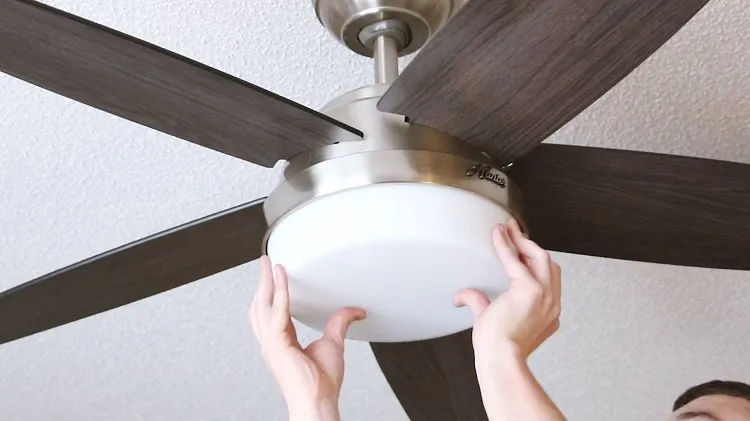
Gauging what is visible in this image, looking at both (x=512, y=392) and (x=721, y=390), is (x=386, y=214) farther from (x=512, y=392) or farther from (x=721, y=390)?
(x=721, y=390)

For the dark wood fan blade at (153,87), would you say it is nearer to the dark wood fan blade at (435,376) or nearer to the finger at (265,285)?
the finger at (265,285)

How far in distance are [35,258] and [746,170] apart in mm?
994

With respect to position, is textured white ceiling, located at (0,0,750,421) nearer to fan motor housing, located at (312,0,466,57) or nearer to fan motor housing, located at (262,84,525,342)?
fan motor housing, located at (312,0,466,57)

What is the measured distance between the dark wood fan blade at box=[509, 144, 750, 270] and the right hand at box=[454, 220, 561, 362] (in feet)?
0.21

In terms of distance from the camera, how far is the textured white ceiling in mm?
1065

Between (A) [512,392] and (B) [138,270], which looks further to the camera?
(B) [138,270]

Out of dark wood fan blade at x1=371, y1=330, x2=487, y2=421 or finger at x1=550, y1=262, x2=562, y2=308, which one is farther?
dark wood fan blade at x1=371, y1=330, x2=487, y2=421

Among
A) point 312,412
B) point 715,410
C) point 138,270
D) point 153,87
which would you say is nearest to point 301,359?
point 312,412

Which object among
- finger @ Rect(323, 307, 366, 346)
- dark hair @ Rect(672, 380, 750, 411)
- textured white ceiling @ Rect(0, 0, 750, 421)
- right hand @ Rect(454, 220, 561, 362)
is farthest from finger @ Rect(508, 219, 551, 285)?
dark hair @ Rect(672, 380, 750, 411)

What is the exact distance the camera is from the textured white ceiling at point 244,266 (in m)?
1.07

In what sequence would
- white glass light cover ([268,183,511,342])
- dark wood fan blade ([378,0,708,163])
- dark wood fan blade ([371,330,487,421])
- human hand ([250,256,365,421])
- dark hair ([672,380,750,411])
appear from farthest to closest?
dark hair ([672,380,750,411]), dark wood fan blade ([371,330,487,421]), human hand ([250,256,365,421]), white glass light cover ([268,183,511,342]), dark wood fan blade ([378,0,708,163])

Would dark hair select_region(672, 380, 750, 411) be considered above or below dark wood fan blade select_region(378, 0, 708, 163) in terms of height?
below

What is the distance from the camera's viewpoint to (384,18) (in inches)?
34.9

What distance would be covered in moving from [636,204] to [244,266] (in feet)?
2.25
